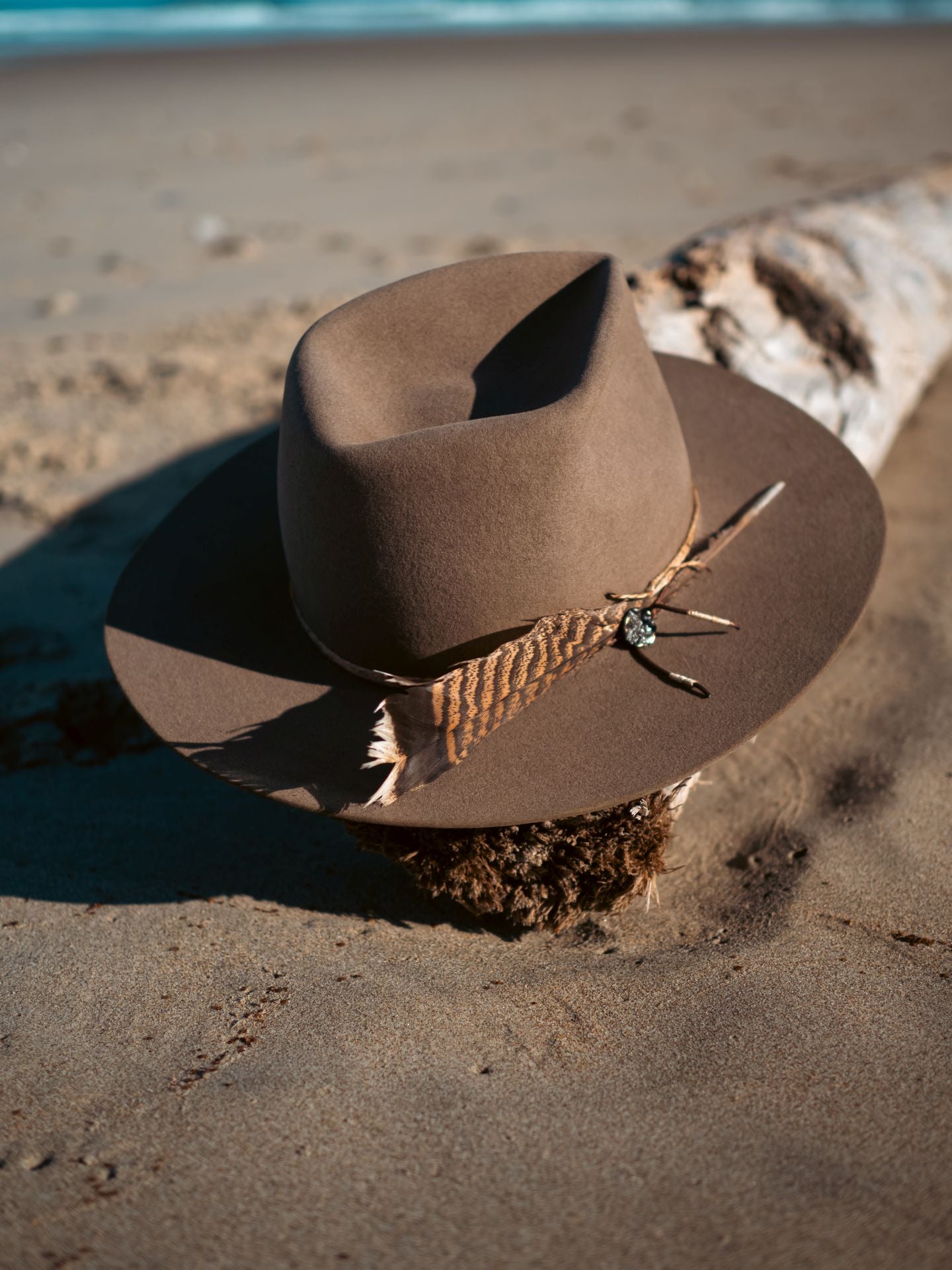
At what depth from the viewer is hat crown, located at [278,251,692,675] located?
1902 mm

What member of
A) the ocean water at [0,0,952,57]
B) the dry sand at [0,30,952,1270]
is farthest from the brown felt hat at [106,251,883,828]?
the ocean water at [0,0,952,57]

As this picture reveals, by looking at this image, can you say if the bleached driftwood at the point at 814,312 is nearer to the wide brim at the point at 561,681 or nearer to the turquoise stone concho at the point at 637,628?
the wide brim at the point at 561,681

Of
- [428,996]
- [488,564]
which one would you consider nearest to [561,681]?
[488,564]

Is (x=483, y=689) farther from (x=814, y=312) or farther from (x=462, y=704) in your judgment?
(x=814, y=312)

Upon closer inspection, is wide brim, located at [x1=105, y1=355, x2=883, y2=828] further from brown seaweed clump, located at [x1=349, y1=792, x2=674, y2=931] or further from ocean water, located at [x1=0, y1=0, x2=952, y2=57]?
ocean water, located at [x1=0, y1=0, x2=952, y2=57]

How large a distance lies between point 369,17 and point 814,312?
26083 millimetres

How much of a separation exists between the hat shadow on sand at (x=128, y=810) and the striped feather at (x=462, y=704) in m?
0.10

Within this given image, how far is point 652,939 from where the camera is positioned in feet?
7.35

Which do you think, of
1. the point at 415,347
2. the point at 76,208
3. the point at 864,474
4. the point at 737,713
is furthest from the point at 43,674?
the point at 76,208

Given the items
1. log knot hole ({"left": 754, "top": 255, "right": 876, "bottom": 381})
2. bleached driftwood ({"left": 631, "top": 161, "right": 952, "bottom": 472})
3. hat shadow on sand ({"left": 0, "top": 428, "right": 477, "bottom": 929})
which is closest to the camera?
hat shadow on sand ({"left": 0, "top": 428, "right": 477, "bottom": 929})

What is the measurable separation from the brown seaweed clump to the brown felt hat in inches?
8.4

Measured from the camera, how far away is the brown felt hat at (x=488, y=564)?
1910 millimetres

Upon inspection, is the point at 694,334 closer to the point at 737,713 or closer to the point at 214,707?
the point at 737,713

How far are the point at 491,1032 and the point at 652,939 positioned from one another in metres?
0.45
